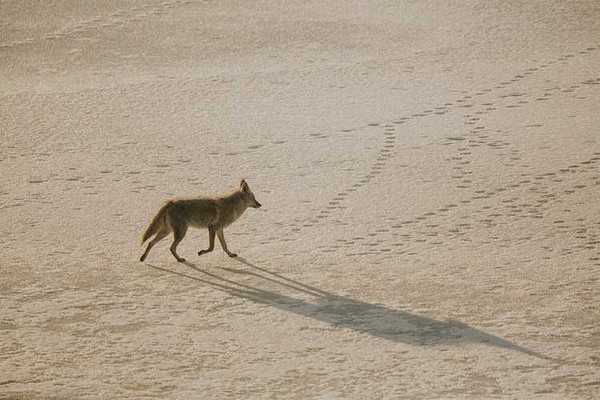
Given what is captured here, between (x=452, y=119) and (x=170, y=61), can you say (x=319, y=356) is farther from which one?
(x=170, y=61)

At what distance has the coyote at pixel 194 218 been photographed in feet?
41.5

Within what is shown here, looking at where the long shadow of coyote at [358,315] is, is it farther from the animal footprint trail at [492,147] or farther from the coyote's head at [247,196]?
the animal footprint trail at [492,147]

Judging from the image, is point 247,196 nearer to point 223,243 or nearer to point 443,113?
point 223,243

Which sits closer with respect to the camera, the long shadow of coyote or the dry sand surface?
the dry sand surface

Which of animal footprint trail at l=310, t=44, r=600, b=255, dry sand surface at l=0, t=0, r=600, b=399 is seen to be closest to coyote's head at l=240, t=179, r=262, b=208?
dry sand surface at l=0, t=0, r=600, b=399

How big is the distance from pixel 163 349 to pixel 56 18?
1153 centimetres

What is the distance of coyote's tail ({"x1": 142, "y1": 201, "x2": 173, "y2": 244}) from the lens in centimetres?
1262

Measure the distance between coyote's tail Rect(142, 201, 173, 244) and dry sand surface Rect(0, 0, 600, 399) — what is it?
344 millimetres

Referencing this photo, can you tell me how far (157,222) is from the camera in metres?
12.7

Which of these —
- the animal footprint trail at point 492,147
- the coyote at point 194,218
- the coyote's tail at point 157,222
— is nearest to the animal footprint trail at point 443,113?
the animal footprint trail at point 492,147

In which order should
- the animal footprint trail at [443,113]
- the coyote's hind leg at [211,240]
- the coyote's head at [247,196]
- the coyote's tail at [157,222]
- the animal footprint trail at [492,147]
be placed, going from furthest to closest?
1. the animal footprint trail at [443,113]
2. the animal footprint trail at [492,147]
3. the coyote's head at [247,196]
4. the coyote's hind leg at [211,240]
5. the coyote's tail at [157,222]

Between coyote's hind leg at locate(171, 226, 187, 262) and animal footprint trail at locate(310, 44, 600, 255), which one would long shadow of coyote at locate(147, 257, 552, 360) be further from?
animal footprint trail at locate(310, 44, 600, 255)

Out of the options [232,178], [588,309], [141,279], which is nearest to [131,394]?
[141,279]

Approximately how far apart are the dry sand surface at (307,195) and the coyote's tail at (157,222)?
344 millimetres
